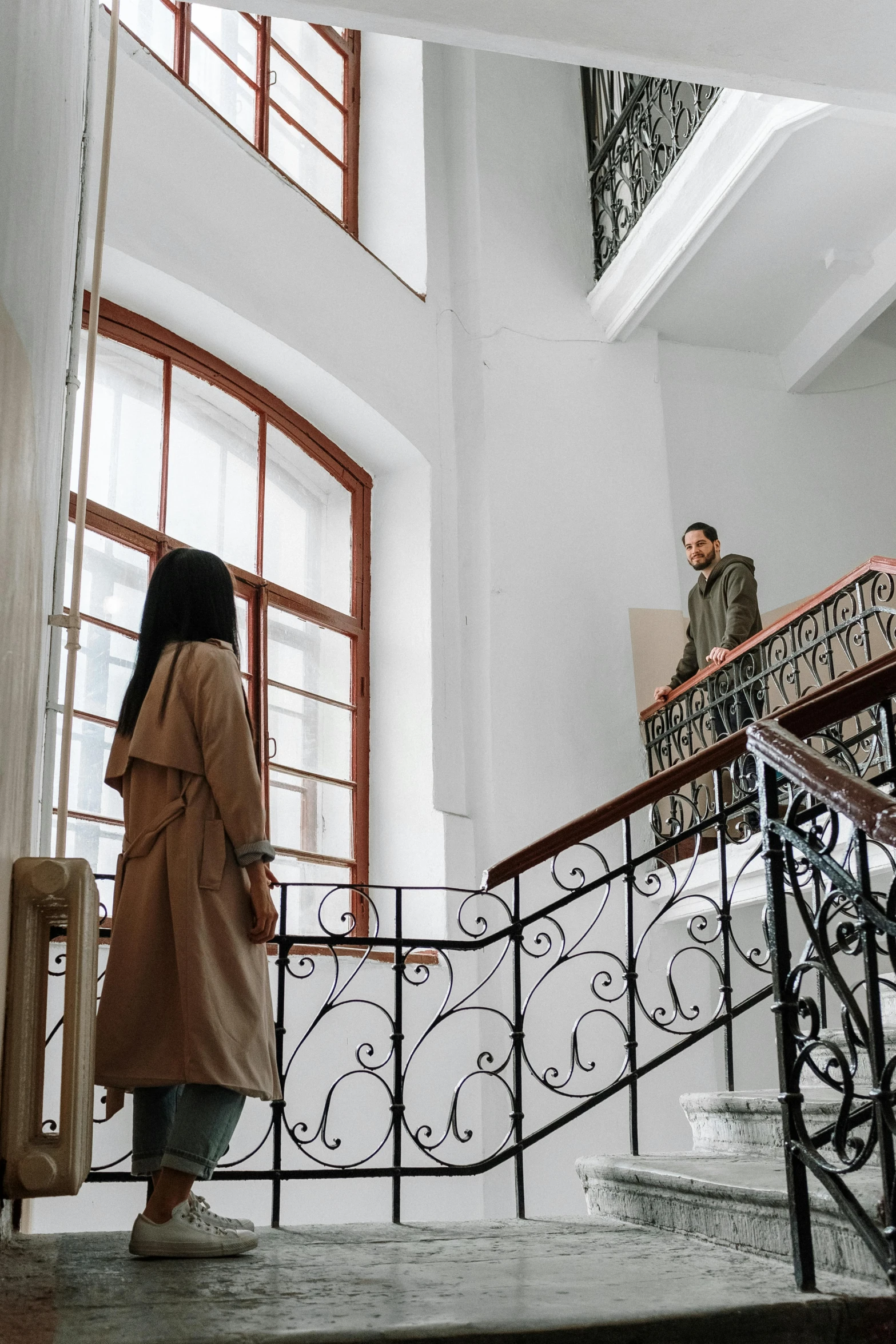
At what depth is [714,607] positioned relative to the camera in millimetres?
6734

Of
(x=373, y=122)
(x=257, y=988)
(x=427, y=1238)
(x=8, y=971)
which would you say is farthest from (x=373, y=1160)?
(x=373, y=122)

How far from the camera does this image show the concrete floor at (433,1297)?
74.3 inches

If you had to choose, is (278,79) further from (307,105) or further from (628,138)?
(628,138)

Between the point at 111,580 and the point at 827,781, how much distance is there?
4.42m

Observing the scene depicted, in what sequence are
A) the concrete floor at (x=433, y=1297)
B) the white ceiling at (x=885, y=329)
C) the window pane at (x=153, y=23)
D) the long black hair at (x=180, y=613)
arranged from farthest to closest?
the white ceiling at (x=885, y=329)
the window pane at (x=153, y=23)
the long black hair at (x=180, y=613)
the concrete floor at (x=433, y=1297)

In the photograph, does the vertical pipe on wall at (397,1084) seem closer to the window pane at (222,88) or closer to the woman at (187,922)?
the woman at (187,922)

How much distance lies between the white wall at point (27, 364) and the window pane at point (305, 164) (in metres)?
4.26

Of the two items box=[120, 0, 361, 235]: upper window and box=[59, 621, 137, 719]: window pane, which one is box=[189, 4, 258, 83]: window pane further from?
box=[59, 621, 137, 719]: window pane

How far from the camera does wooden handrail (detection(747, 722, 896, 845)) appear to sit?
1.98m

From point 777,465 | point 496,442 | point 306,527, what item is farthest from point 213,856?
point 777,465

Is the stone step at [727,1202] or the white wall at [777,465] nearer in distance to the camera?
the stone step at [727,1202]

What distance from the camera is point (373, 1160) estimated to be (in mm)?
5934

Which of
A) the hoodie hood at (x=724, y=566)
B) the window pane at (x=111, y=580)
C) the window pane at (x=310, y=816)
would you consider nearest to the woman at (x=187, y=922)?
the window pane at (x=111, y=580)

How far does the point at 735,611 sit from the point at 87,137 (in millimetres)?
3830
